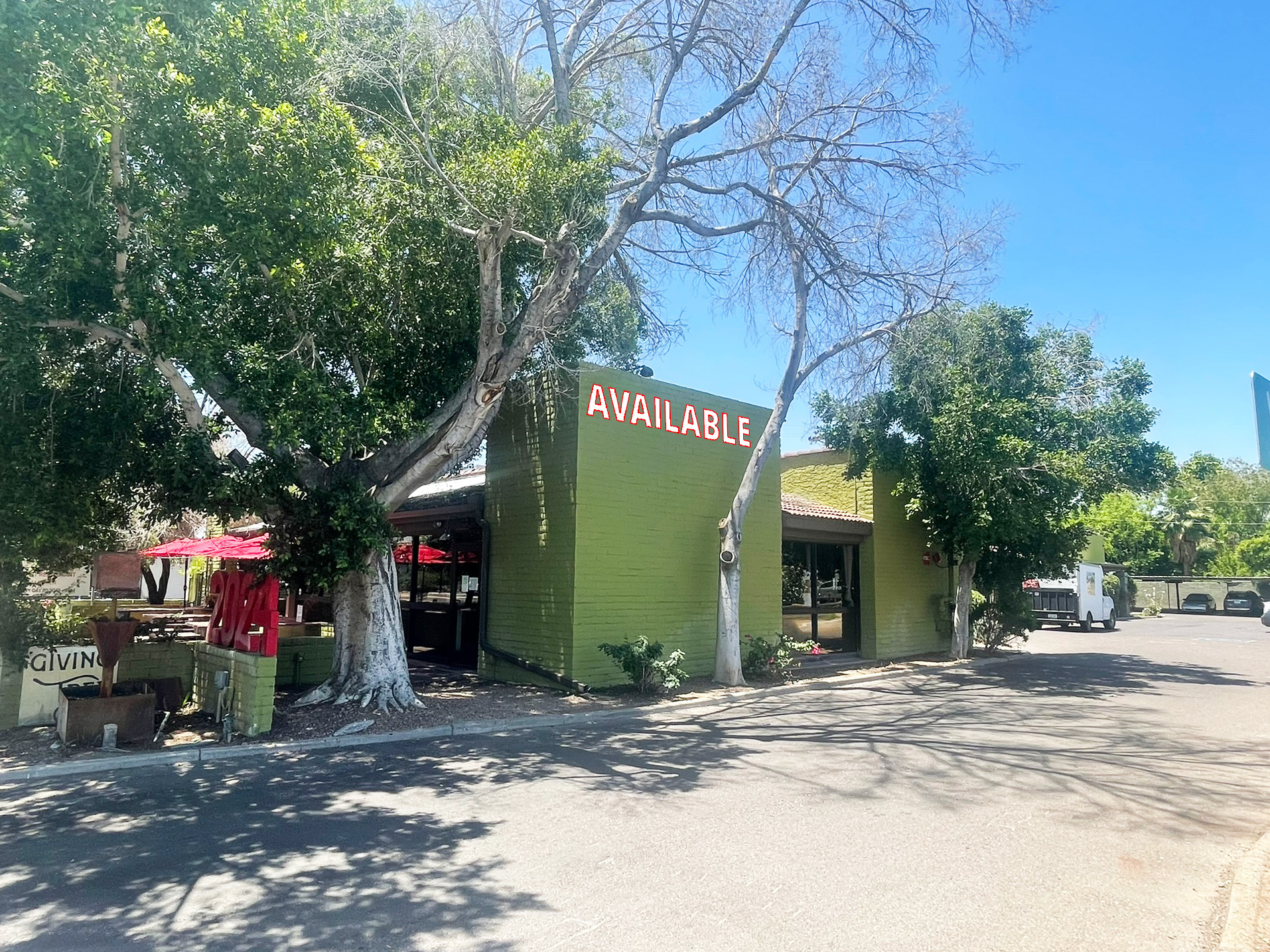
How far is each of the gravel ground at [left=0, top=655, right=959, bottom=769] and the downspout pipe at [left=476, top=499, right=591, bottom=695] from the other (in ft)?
0.87

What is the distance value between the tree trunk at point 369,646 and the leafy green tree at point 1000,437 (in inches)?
408

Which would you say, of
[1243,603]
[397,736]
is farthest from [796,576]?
[1243,603]

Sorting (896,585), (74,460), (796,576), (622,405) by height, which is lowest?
(896,585)

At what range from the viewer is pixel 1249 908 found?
4781mm

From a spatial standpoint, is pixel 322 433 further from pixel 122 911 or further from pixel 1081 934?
pixel 1081 934

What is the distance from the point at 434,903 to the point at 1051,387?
18.2 metres

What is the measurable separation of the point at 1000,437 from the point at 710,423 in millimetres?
5951

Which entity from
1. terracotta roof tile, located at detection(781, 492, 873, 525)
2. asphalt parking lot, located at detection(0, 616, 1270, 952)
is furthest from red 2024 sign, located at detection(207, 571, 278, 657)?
terracotta roof tile, located at detection(781, 492, 873, 525)

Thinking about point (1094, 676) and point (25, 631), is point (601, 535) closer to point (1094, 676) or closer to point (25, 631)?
point (25, 631)

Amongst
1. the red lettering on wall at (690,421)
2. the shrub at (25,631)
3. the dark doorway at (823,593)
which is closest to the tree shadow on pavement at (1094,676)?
the dark doorway at (823,593)

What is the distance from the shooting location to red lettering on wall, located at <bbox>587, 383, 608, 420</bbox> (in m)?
13.8

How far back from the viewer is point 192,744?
9.23 m

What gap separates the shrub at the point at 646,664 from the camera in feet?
42.6

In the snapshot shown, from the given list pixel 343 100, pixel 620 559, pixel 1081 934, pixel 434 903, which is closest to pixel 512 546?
pixel 620 559
